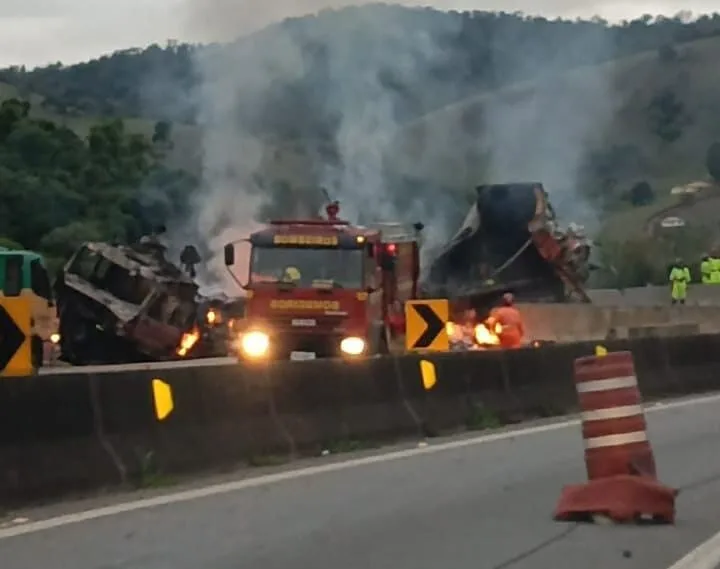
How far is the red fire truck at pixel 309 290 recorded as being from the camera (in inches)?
1043

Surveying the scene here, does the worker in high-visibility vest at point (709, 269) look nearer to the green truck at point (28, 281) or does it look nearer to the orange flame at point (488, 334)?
the orange flame at point (488, 334)

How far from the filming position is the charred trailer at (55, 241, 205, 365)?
1352 inches

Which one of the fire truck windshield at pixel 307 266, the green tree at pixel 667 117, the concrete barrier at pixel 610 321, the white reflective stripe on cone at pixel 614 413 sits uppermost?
the green tree at pixel 667 117

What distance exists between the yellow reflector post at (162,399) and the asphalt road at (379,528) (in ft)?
2.61

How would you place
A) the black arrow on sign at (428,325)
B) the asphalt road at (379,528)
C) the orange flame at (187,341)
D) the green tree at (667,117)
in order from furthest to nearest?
the green tree at (667,117) → the orange flame at (187,341) → the black arrow on sign at (428,325) → the asphalt road at (379,528)

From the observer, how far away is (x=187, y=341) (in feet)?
119

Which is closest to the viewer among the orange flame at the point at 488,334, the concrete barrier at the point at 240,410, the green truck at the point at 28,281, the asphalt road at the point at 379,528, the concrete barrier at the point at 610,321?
the asphalt road at the point at 379,528

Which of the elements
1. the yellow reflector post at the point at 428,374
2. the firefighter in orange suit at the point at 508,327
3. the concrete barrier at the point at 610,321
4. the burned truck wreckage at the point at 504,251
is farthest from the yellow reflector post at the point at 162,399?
the burned truck wreckage at the point at 504,251

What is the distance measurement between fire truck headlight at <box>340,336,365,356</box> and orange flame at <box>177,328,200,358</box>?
9139 millimetres

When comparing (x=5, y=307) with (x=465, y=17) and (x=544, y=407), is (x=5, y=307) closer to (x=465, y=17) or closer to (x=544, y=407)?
(x=544, y=407)

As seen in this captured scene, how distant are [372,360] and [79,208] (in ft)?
141

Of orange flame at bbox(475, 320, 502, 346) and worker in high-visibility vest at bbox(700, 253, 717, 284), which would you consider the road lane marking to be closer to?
orange flame at bbox(475, 320, 502, 346)

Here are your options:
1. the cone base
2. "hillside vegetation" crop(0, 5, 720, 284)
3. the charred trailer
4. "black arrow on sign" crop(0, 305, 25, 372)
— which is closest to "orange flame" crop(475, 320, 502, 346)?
the charred trailer

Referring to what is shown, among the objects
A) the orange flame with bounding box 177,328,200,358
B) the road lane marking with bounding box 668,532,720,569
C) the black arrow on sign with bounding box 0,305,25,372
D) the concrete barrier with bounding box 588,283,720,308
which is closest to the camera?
the road lane marking with bounding box 668,532,720,569
